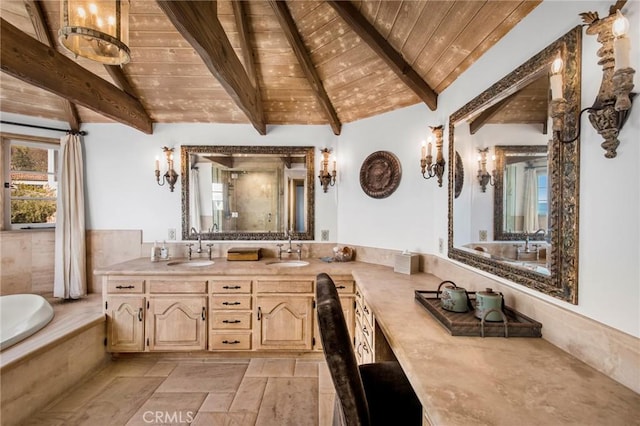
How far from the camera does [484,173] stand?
163 centimetres

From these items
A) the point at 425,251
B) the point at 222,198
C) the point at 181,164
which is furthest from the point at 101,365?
the point at 425,251

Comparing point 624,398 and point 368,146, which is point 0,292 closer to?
point 368,146

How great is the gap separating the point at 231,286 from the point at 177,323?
23.9 inches

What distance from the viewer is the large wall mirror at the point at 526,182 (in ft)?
3.51

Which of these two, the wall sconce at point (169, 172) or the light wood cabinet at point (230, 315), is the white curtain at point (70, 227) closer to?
the wall sconce at point (169, 172)

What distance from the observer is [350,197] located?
10.1ft

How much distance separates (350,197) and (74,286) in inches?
123

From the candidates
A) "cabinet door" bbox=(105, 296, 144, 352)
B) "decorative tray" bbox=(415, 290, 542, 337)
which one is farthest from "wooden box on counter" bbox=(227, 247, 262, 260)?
"decorative tray" bbox=(415, 290, 542, 337)

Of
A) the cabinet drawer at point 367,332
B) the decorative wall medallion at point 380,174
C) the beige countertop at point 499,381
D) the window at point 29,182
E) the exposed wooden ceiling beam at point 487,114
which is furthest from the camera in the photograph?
the window at point 29,182

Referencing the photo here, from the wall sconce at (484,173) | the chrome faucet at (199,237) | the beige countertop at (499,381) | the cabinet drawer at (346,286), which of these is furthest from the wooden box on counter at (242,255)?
the wall sconce at (484,173)

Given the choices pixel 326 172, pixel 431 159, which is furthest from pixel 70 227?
pixel 431 159

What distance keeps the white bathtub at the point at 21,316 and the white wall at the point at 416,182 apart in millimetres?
883

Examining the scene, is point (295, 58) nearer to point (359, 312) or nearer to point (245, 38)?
point (245, 38)

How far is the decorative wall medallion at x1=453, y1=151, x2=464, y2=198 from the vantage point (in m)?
1.90
